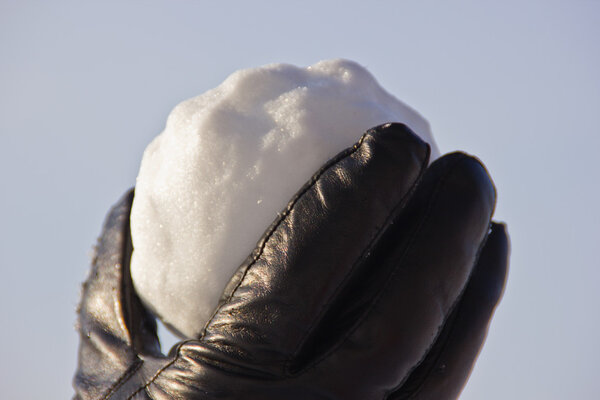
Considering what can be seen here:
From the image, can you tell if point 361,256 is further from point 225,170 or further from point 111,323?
point 111,323

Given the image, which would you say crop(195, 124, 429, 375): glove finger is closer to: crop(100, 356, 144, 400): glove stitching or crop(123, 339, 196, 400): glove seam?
crop(123, 339, 196, 400): glove seam

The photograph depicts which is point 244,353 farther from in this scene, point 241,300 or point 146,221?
point 146,221

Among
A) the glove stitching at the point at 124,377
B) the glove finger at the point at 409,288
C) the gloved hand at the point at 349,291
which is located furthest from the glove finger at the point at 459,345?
the glove stitching at the point at 124,377

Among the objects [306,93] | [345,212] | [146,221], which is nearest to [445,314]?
[345,212]

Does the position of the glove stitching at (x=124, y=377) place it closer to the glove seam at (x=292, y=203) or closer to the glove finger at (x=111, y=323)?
the glove finger at (x=111, y=323)

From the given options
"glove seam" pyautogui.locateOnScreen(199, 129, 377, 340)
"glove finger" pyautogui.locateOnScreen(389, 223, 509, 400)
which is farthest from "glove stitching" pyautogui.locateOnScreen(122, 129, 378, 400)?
"glove finger" pyautogui.locateOnScreen(389, 223, 509, 400)

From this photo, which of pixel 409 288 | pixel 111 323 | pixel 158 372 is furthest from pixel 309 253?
pixel 111 323
